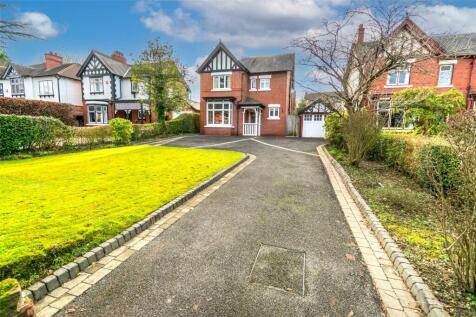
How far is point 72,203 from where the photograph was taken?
5.13 meters

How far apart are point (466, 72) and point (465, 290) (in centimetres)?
2417

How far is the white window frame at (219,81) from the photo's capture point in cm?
2456

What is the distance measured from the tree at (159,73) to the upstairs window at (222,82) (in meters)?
3.64

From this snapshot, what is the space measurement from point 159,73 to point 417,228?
21907mm

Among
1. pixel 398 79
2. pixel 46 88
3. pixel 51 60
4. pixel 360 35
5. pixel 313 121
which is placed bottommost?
pixel 313 121

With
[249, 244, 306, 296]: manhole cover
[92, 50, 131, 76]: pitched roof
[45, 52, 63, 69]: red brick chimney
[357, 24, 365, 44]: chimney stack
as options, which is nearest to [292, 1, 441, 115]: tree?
[357, 24, 365, 44]: chimney stack

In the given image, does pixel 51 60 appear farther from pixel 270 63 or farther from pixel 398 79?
pixel 398 79

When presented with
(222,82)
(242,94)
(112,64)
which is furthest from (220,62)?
(112,64)

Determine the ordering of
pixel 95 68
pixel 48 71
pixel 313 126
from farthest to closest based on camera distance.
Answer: pixel 48 71 < pixel 95 68 < pixel 313 126

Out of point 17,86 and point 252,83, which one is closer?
point 252,83

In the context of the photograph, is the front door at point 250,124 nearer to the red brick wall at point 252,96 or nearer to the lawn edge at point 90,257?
the red brick wall at point 252,96

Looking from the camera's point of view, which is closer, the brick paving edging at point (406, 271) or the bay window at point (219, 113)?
the brick paving edging at point (406, 271)

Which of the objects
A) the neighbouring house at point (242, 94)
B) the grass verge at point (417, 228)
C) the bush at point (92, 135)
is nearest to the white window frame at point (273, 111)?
the neighbouring house at point (242, 94)

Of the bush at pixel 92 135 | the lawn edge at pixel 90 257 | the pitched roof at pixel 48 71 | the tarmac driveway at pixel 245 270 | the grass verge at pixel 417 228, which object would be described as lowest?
the tarmac driveway at pixel 245 270
